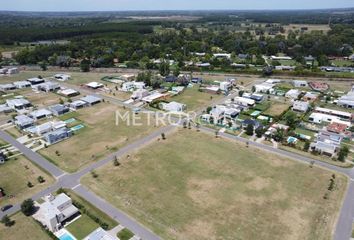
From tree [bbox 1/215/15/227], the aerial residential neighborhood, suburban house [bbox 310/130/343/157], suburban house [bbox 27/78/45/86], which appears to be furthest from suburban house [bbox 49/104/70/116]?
suburban house [bbox 310/130/343/157]

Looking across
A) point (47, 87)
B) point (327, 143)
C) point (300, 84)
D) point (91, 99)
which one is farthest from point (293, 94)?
point (47, 87)

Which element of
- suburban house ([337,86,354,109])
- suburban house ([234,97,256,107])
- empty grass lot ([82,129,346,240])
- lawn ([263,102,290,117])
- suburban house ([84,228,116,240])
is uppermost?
suburban house ([337,86,354,109])

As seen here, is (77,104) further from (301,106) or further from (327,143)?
(327,143)

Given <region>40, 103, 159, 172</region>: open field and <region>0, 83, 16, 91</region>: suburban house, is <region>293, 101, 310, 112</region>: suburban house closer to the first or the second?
<region>40, 103, 159, 172</region>: open field

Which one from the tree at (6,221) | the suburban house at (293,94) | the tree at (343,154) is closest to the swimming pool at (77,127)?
the tree at (6,221)

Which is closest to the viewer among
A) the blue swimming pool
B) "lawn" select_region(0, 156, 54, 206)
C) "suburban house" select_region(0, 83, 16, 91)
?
the blue swimming pool

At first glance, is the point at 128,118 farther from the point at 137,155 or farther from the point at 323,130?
the point at 323,130

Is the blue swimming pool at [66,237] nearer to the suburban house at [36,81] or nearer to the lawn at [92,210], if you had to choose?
the lawn at [92,210]
